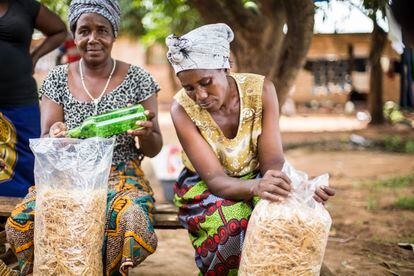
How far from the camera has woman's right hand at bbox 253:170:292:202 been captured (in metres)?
2.31

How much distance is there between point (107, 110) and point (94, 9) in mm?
522

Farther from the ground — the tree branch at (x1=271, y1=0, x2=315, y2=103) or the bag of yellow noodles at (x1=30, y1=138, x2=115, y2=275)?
the tree branch at (x1=271, y1=0, x2=315, y2=103)

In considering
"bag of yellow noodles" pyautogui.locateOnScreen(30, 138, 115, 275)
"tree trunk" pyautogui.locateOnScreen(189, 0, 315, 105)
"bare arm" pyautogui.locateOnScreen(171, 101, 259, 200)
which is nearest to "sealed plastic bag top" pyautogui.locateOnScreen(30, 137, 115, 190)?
"bag of yellow noodles" pyautogui.locateOnScreen(30, 138, 115, 275)

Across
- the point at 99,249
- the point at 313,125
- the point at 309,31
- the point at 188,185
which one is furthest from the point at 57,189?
the point at 313,125

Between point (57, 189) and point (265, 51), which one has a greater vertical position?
point (265, 51)

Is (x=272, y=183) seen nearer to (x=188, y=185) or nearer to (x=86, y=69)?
(x=188, y=185)

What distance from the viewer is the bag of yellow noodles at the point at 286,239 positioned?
2246 millimetres

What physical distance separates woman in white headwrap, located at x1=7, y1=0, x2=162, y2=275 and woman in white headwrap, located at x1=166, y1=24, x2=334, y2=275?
217 millimetres

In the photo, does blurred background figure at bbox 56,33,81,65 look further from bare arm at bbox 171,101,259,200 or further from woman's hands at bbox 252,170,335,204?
woman's hands at bbox 252,170,335,204

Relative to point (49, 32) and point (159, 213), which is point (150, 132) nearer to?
point (159, 213)

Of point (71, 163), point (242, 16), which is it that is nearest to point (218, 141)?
point (71, 163)

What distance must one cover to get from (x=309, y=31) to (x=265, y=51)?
0.58m

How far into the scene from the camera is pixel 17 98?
3494 mm

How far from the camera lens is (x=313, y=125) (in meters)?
17.5
